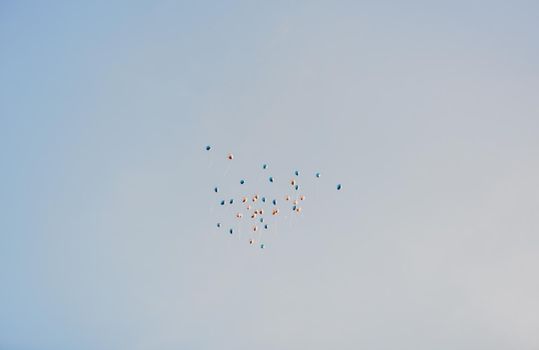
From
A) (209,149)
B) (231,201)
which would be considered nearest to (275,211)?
(231,201)

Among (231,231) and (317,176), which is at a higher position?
(317,176)

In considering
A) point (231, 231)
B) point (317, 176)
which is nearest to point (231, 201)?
point (231, 231)

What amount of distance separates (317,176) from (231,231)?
5173mm

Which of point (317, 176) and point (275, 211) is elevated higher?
point (317, 176)

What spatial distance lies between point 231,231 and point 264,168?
3510 millimetres

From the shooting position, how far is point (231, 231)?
23141 mm

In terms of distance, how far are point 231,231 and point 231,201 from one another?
56.1 inches

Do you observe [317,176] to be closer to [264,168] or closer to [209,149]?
[264,168]

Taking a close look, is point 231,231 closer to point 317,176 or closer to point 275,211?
point 275,211

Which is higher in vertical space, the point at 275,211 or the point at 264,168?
the point at 264,168

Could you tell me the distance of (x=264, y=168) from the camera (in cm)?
2406

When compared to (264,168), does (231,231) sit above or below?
below

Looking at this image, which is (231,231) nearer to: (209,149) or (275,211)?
(275,211)

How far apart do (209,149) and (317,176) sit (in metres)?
5.58
